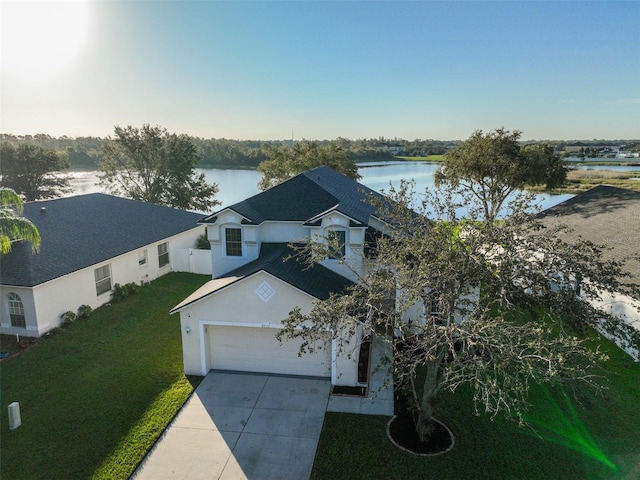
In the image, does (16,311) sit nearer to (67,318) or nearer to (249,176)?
(67,318)

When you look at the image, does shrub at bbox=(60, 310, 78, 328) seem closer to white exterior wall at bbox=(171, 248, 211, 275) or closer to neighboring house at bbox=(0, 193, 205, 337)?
neighboring house at bbox=(0, 193, 205, 337)

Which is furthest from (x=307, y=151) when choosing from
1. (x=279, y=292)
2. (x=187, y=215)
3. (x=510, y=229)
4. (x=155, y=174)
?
(x=510, y=229)

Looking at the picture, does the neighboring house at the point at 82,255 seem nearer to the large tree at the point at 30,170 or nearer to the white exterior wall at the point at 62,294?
the white exterior wall at the point at 62,294

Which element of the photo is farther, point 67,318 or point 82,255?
point 82,255

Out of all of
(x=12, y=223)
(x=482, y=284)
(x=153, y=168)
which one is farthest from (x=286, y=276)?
(x=153, y=168)

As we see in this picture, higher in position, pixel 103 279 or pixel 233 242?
pixel 233 242

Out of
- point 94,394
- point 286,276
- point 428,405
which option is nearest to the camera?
point 428,405

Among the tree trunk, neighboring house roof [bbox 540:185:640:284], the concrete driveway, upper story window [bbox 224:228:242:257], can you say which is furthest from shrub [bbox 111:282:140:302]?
neighboring house roof [bbox 540:185:640:284]
